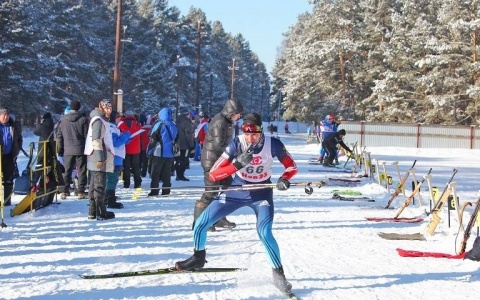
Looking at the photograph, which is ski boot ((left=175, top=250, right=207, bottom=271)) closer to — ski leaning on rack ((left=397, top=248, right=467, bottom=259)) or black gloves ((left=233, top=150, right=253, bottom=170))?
black gloves ((left=233, top=150, right=253, bottom=170))

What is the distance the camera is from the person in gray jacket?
962 cm

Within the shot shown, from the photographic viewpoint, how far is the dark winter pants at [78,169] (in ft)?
38.3

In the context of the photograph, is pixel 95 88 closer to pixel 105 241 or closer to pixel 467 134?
pixel 467 134

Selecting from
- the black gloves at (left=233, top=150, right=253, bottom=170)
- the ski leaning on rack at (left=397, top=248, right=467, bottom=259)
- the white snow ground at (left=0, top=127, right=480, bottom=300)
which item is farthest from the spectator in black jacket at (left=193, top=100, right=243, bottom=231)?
the ski leaning on rack at (left=397, top=248, right=467, bottom=259)

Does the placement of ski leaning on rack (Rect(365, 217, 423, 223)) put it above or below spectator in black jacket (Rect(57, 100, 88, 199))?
below

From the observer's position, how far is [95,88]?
5562 centimetres

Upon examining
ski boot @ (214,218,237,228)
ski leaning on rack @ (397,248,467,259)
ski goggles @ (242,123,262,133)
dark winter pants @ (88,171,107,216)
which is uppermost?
ski goggles @ (242,123,262,133)

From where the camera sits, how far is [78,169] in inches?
468

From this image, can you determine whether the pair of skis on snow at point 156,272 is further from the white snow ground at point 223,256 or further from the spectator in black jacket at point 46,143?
the spectator in black jacket at point 46,143

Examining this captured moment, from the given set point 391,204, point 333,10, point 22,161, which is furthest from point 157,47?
point 391,204

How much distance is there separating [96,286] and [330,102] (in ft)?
163

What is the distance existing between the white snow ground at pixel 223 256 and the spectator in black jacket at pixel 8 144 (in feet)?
2.65

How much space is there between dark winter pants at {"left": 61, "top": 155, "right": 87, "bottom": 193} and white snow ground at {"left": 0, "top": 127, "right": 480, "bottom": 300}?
0.38 m

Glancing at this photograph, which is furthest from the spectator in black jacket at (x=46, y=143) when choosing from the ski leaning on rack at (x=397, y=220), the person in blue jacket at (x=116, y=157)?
the ski leaning on rack at (x=397, y=220)
